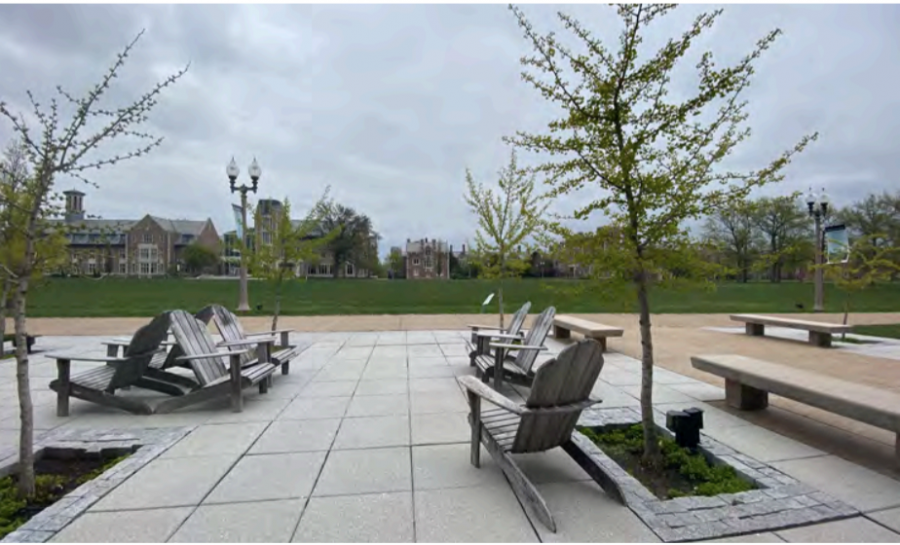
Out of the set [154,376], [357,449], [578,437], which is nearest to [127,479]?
[357,449]

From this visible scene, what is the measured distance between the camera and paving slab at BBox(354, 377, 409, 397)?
5.80 metres

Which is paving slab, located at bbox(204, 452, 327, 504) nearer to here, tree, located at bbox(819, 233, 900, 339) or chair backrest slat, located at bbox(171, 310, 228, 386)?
chair backrest slat, located at bbox(171, 310, 228, 386)

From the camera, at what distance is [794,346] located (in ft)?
31.6

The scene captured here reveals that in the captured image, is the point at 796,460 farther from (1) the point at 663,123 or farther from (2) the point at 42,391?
(2) the point at 42,391

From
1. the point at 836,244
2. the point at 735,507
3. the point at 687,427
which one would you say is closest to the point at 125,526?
the point at 735,507

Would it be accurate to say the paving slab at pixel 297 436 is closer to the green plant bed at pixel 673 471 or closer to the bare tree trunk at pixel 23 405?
the bare tree trunk at pixel 23 405

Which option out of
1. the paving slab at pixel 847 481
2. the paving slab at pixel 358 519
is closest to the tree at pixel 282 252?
the paving slab at pixel 358 519

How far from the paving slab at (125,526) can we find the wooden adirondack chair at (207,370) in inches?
86.1

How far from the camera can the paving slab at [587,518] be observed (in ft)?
8.46

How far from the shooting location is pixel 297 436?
4234 millimetres

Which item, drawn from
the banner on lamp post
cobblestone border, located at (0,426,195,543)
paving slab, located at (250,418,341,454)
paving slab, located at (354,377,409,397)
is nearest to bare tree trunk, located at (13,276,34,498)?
cobblestone border, located at (0,426,195,543)

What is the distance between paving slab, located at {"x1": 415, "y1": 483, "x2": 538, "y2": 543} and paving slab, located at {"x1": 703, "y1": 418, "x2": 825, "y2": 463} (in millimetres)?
2117

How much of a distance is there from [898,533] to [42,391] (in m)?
8.06

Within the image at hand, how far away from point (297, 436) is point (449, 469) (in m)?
1.53
